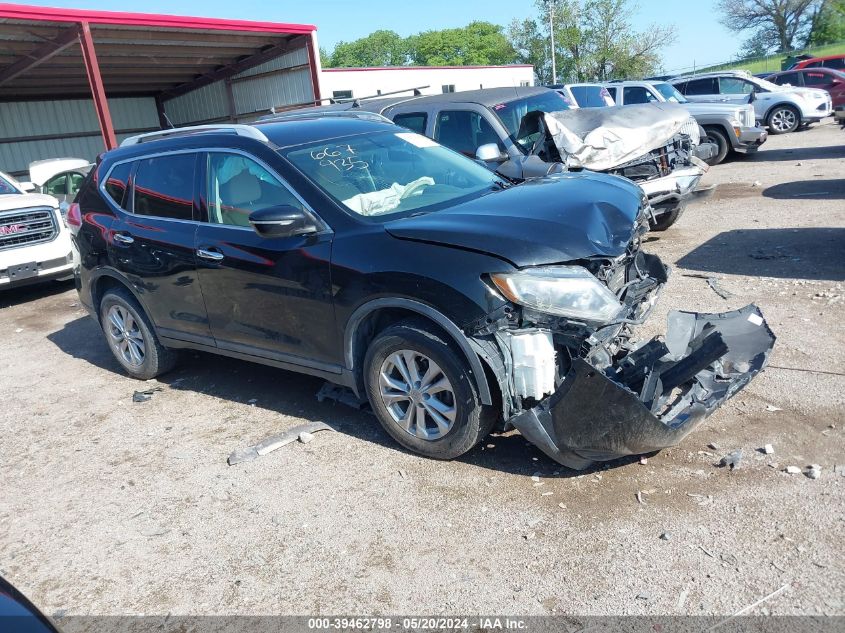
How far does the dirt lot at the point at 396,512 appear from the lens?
302cm

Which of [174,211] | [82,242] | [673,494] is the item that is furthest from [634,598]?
[82,242]

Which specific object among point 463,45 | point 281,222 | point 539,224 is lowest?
point 539,224

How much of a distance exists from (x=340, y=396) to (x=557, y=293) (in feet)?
6.44

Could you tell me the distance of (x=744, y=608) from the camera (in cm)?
273

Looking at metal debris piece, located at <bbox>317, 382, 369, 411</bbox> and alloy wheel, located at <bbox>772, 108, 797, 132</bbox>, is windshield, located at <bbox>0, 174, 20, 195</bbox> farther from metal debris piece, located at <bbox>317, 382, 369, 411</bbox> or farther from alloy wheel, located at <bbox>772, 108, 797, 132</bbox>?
alloy wheel, located at <bbox>772, 108, 797, 132</bbox>

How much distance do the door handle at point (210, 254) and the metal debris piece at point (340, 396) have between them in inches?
45.8

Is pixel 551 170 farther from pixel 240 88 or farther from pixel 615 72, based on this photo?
pixel 615 72

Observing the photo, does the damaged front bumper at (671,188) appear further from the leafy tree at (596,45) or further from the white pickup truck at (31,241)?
the leafy tree at (596,45)

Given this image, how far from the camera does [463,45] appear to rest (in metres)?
93.8

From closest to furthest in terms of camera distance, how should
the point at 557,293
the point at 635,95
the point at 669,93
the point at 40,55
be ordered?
the point at 557,293, the point at 635,95, the point at 669,93, the point at 40,55

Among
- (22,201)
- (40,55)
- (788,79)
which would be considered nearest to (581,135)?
(22,201)

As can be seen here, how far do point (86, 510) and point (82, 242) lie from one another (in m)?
2.83

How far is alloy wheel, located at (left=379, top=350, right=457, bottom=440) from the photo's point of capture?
12.8ft

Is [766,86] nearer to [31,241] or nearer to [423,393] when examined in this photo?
[31,241]
